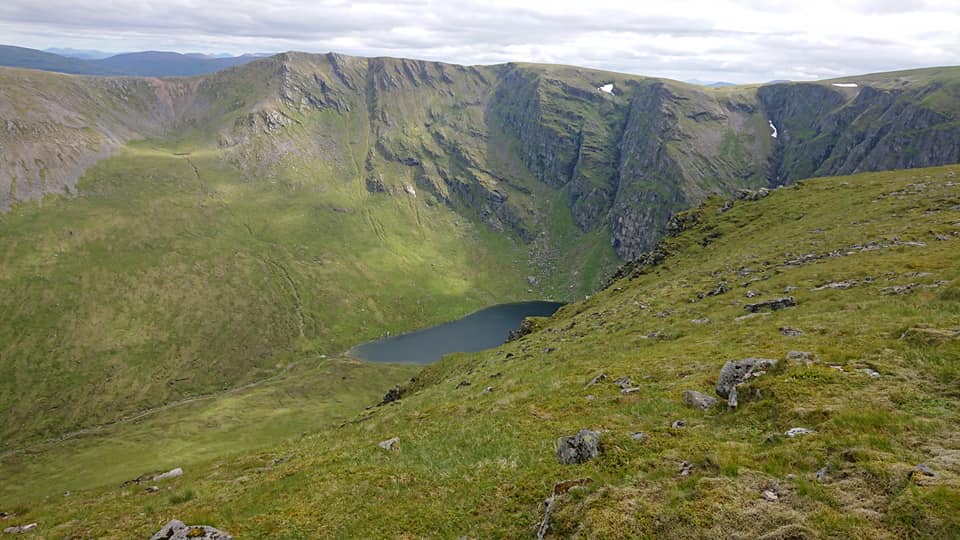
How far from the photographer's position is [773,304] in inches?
1663

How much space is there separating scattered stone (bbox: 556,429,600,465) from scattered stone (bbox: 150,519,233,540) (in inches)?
532

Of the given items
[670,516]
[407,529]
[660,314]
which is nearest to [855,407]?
[670,516]

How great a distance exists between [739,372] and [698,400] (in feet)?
7.84

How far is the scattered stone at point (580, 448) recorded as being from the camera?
1870 cm

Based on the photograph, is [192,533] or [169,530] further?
[169,530]

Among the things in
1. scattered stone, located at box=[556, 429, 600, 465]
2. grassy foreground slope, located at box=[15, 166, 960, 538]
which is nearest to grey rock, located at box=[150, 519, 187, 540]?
grassy foreground slope, located at box=[15, 166, 960, 538]

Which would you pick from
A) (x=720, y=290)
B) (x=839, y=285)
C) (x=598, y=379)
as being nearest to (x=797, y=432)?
(x=598, y=379)

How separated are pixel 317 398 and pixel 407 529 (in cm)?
15378

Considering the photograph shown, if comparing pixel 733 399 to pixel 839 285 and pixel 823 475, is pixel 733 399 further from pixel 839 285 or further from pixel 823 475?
pixel 839 285

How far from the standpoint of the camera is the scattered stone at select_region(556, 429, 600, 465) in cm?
1870

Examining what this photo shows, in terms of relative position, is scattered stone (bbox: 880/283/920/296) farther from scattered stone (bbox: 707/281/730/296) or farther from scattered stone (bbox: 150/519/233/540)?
scattered stone (bbox: 150/519/233/540)

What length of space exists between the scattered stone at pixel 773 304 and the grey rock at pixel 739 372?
74.7 feet

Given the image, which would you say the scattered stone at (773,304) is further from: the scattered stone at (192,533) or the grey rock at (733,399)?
the scattered stone at (192,533)

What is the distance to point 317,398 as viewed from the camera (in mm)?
158375
